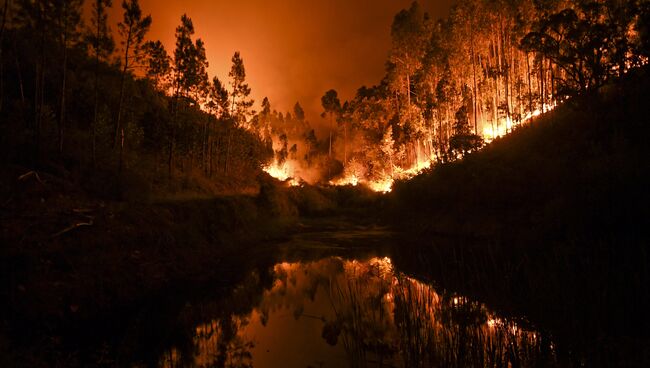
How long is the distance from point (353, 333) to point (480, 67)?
43326mm

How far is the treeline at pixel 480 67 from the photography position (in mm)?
23891

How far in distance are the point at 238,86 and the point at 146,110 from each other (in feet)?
39.6

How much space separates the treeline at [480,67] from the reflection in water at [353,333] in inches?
844

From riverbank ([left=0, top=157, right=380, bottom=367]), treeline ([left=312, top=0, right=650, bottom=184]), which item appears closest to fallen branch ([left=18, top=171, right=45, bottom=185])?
riverbank ([left=0, top=157, right=380, bottom=367])

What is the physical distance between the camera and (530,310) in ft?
23.5

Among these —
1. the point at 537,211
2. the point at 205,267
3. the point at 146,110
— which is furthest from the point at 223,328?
the point at 146,110

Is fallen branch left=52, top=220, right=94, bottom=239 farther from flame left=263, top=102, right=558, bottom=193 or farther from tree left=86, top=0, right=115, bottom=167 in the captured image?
flame left=263, top=102, right=558, bottom=193

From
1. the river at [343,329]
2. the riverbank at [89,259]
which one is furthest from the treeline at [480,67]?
the riverbank at [89,259]

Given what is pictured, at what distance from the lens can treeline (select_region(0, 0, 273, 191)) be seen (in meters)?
21.2

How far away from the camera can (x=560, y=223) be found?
599 inches

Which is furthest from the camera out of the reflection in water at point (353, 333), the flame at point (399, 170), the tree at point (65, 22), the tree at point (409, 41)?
the tree at point (409, 41)

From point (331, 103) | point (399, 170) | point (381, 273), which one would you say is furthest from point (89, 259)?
point (331, 103)

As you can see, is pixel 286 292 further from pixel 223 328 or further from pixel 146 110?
pixel 146 110

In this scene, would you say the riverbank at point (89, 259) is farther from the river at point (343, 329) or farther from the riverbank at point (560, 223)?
the riverbank at point (560, 223)
